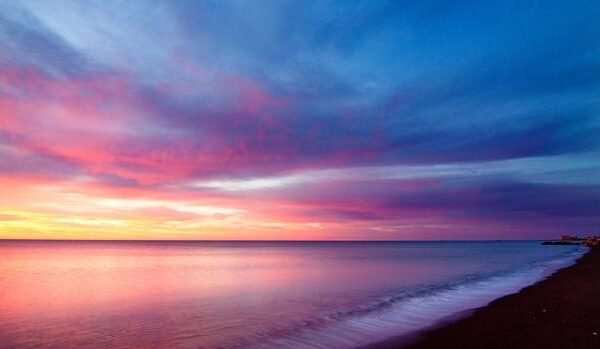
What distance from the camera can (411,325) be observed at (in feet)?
62.4

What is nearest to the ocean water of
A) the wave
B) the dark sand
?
the wave

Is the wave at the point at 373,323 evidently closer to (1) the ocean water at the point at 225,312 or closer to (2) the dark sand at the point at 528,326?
(1) the ocean water at the point at 225,312

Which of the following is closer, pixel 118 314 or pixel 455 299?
pixel 118 314

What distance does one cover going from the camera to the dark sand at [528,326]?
1394 cm

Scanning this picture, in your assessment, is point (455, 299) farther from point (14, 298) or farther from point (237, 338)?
point (14, 298)

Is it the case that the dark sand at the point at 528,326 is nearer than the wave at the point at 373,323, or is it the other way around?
the dark sand at the point at 528,326

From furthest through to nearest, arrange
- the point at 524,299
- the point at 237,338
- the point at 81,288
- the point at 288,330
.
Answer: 1. the point at 81,288
2. the point at 524,299
3. the point at 288,330
4. the point at 237,338

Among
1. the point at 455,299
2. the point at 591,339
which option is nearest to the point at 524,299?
the point at 455,299

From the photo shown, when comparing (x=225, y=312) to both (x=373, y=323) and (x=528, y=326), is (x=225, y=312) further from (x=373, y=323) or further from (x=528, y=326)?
(x=528, y=326)

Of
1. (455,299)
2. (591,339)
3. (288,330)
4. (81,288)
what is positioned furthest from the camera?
(81,288)

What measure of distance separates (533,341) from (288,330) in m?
9.84

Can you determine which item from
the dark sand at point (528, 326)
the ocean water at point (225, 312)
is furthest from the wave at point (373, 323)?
the dark sand at point (528, 326)

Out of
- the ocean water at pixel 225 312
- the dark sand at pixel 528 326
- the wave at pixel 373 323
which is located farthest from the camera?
the ocean water at pixel 225 312

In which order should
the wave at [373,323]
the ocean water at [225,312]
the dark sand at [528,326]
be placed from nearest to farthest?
the dark sand at [528,326] < the wave at [373,323] < the ocean water at [225,312]
